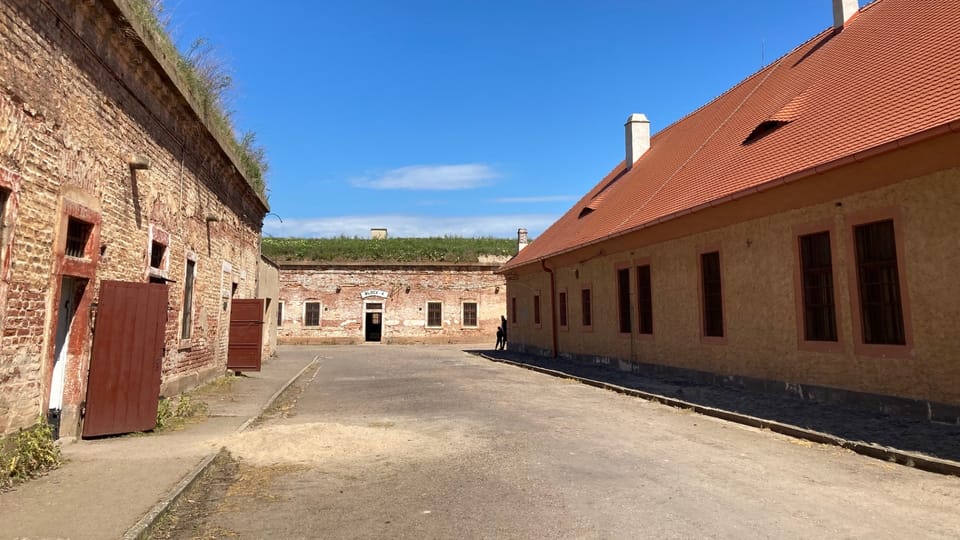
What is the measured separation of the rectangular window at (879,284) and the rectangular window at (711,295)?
3.52 metres

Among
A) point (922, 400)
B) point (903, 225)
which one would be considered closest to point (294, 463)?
point (922, 400)

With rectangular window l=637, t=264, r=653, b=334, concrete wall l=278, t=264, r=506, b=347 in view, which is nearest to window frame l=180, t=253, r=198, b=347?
rectangular window l=637, t=264, r=653, b=334

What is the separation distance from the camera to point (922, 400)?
802cm

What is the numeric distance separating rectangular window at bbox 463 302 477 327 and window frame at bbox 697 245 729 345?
2565cm

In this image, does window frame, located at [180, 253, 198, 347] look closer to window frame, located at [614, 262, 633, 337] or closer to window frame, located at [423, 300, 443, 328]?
window frame, located at [614, 262, 633, 337]

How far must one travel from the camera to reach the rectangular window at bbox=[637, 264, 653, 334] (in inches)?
619

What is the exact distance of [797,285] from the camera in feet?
34.0

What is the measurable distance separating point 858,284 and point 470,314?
2996 centimetres

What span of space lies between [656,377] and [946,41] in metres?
8.69

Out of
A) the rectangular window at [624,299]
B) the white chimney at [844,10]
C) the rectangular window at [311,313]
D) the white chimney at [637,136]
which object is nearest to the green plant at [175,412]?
the rectangular window at [624,299]

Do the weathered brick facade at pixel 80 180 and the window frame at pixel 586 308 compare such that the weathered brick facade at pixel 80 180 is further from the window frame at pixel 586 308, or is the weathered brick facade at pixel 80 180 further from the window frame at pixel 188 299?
the window frame at pixel 586 308

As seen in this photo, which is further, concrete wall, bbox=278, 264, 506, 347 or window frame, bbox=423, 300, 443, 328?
window frame, bbox=423, 300, 443, 328

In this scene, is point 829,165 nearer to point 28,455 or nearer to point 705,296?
point 705,296

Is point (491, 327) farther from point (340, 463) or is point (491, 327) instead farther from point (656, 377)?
point (340, 463)
